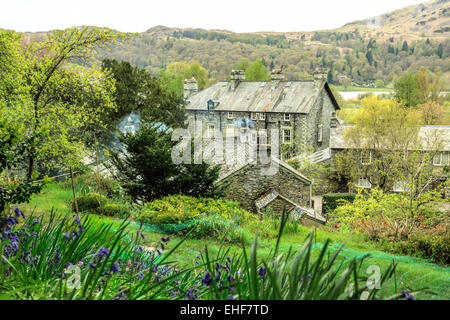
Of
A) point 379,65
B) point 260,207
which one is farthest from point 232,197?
point 379,65

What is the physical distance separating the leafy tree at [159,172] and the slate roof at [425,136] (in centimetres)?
1499

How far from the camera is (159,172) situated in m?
10.7

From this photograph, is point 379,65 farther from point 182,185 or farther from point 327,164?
point 182,185

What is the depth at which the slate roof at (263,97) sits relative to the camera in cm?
2866

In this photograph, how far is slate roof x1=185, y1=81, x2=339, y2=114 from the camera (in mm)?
28656

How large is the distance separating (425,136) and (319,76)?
8763 millimetres

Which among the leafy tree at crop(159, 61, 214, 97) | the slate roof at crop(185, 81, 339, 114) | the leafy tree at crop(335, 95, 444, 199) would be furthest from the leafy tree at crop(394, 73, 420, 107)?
the leafy tree at crop(159, 61, 214, 97)

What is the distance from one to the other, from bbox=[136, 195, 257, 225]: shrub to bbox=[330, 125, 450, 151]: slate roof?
14.7 metres

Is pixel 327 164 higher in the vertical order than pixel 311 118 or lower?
lower

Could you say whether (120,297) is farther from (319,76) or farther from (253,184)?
(319,76)

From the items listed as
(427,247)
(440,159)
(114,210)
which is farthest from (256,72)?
(427,247)

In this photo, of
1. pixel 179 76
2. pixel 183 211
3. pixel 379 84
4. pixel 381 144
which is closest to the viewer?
pixel 183 211
